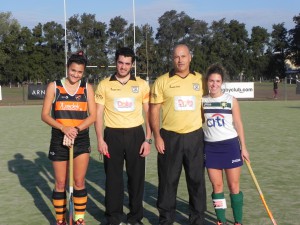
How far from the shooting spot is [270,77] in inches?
3541

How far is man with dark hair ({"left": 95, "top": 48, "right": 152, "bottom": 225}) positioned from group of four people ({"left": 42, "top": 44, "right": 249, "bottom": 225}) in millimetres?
11

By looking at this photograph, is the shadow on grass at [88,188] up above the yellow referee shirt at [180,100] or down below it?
below

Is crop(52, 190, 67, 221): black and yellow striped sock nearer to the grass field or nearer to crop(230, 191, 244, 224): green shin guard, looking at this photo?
the grass field

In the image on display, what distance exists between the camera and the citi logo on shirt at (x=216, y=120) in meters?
5.00

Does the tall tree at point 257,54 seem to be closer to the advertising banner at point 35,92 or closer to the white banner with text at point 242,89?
the white banner with text at point 242,89

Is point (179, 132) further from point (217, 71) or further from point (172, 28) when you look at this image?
point (172, 28)

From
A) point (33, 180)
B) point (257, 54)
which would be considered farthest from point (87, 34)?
point (33, 180)

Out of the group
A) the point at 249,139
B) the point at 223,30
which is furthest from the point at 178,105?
the point at 223,30

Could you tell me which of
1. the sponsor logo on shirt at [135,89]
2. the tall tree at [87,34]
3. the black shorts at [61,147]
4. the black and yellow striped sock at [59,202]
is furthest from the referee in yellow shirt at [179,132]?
the tall tree at [87,34]

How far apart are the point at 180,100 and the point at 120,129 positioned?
2.39ft

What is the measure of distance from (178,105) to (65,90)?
120cm

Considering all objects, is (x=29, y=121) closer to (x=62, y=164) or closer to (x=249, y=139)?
(x=249, y=139)

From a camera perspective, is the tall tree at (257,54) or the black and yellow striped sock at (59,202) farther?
the tall tree at (257,54)

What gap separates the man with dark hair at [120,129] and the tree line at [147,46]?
6367 centimetres
